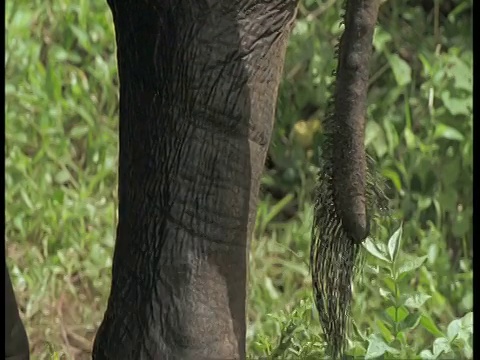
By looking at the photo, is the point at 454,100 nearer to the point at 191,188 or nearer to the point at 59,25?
the point at 59,25

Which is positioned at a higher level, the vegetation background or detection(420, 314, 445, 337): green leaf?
the vegetation background

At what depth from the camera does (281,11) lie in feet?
3.96

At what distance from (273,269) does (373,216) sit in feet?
2.81

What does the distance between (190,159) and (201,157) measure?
0.04ft

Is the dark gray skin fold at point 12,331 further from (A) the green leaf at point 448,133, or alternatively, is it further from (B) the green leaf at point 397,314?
(A) the green leaf at point 448,133

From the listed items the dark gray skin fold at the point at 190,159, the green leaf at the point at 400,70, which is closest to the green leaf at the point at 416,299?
the dark gray skin fold at the point at 190,159

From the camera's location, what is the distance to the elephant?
46.4 inches

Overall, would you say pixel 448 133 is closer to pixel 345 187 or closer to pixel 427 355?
pixel 427 355

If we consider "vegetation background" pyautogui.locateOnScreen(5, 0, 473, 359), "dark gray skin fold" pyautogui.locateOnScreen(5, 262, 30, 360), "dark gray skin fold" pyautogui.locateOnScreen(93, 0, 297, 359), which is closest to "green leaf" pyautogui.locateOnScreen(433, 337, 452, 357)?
"vegetation background" pyautogui.locateOnScreen(5, 0, 473, 359)

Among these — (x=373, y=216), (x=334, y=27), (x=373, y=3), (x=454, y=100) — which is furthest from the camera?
(x=334, y=27)

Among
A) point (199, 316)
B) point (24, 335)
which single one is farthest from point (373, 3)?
point (24, 335)

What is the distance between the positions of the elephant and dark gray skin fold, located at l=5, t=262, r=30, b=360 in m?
0.15

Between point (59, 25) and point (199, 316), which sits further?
point (59, 25)

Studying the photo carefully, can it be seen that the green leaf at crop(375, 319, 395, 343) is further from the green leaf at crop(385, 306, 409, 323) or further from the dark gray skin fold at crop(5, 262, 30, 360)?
the dark gray skin fold at crop(5, 262, 30, 360)
